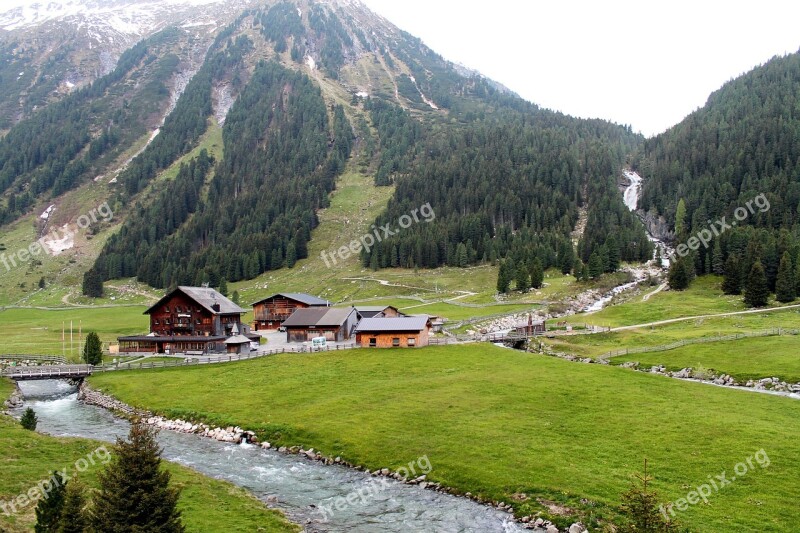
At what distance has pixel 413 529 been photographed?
97.3 ft

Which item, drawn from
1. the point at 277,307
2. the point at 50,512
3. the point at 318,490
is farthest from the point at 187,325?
the point at 50,512

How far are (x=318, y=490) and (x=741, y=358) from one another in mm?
49237

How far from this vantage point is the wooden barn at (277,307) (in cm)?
11150

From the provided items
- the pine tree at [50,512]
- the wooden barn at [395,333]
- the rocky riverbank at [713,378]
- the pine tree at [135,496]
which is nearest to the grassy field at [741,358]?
the rocky riverbank at [713,378]

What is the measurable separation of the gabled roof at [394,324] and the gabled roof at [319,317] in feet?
41.8

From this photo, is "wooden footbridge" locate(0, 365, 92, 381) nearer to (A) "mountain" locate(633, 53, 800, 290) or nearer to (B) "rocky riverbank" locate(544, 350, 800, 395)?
(B) "rocky riverbank" locate(544, 350, 800, 395)

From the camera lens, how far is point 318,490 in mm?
35281

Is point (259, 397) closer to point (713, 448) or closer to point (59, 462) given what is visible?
point (59, 462)

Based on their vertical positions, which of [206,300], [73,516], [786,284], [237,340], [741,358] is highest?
[206,300]

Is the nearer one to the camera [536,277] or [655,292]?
[655,292]

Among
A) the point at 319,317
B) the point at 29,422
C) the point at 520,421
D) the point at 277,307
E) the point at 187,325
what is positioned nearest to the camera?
the point at 520,421

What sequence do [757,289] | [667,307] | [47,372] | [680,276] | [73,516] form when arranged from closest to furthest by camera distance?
[73,516] < [47,372] < [757,289] < [667,307] < [680,276]

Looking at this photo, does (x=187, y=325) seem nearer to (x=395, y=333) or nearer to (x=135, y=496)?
(x=395, y=333)

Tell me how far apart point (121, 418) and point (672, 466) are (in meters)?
48.0
